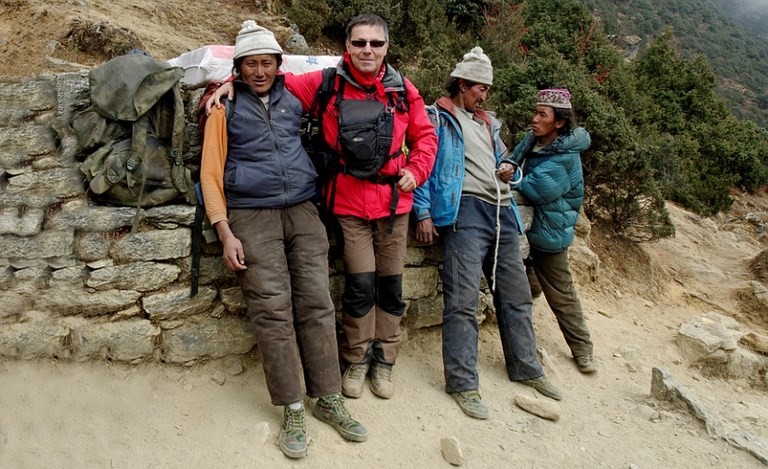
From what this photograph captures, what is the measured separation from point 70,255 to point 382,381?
83.2 inches

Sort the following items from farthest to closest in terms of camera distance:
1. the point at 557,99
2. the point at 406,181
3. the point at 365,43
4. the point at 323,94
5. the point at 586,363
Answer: the point at 586,363 < the point at 557,99 < the point at 406,181 < the point at 323,94 < the point at 365,43

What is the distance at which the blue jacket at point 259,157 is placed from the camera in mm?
3346

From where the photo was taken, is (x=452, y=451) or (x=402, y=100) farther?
(x=402, y=100)

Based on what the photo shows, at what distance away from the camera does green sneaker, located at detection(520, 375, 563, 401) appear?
13.9ft

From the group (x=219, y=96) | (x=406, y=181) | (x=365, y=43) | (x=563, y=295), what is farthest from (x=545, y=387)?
(x=219, y=96)

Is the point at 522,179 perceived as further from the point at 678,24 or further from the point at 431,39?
the point at 678,24

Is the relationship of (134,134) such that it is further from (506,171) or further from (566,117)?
(566,117)

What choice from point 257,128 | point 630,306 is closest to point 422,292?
point 257,128

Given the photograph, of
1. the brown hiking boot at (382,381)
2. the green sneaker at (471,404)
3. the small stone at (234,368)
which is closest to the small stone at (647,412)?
the green sneaker at (471,404)

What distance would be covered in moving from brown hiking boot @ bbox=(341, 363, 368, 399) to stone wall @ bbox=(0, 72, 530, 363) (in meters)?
1.06

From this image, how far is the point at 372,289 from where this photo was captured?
12.4 ft

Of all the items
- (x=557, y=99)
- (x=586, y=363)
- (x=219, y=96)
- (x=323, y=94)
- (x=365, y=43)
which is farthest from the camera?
(x=586, y=363)

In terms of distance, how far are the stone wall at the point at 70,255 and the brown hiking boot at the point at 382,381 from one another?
1263 millimetres

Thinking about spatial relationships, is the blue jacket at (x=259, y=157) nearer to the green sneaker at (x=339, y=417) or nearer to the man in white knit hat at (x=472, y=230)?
the man in white knit hat at (x=472, y=230)
